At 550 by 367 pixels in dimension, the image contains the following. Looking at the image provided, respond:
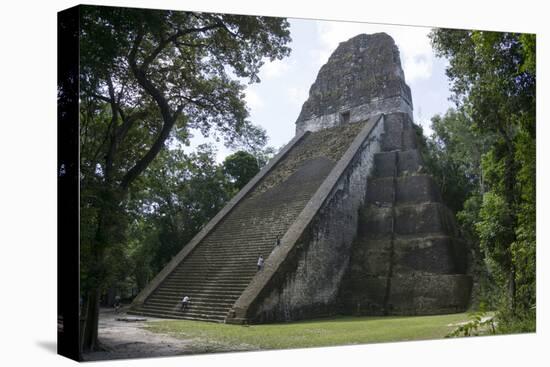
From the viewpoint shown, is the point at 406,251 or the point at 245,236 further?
the point at 245,236

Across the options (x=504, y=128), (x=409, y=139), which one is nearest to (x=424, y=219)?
(x=504, y=128)

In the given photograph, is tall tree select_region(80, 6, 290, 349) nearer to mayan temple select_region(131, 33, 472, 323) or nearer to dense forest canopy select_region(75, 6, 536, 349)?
dense forest canopy select_region(75, 6, 536, 349)

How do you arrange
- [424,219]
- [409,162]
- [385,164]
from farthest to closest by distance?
[385,164] → [409,162] → [424,219]

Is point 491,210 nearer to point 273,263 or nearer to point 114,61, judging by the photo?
point 273,263

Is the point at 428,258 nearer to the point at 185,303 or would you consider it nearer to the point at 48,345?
the point at 185,303

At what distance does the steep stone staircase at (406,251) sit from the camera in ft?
35.0

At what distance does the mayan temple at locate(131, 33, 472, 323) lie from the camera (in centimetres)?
1036

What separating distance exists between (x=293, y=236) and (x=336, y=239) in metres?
1.09

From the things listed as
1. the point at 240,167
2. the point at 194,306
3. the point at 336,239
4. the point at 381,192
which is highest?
the point at 240,167

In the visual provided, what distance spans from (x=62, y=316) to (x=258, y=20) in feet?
15.0

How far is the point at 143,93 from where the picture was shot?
798 cm

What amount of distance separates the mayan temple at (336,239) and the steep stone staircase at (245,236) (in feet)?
0.09

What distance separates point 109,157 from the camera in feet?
25.1

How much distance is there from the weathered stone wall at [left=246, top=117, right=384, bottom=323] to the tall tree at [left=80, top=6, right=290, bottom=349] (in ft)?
8.89
